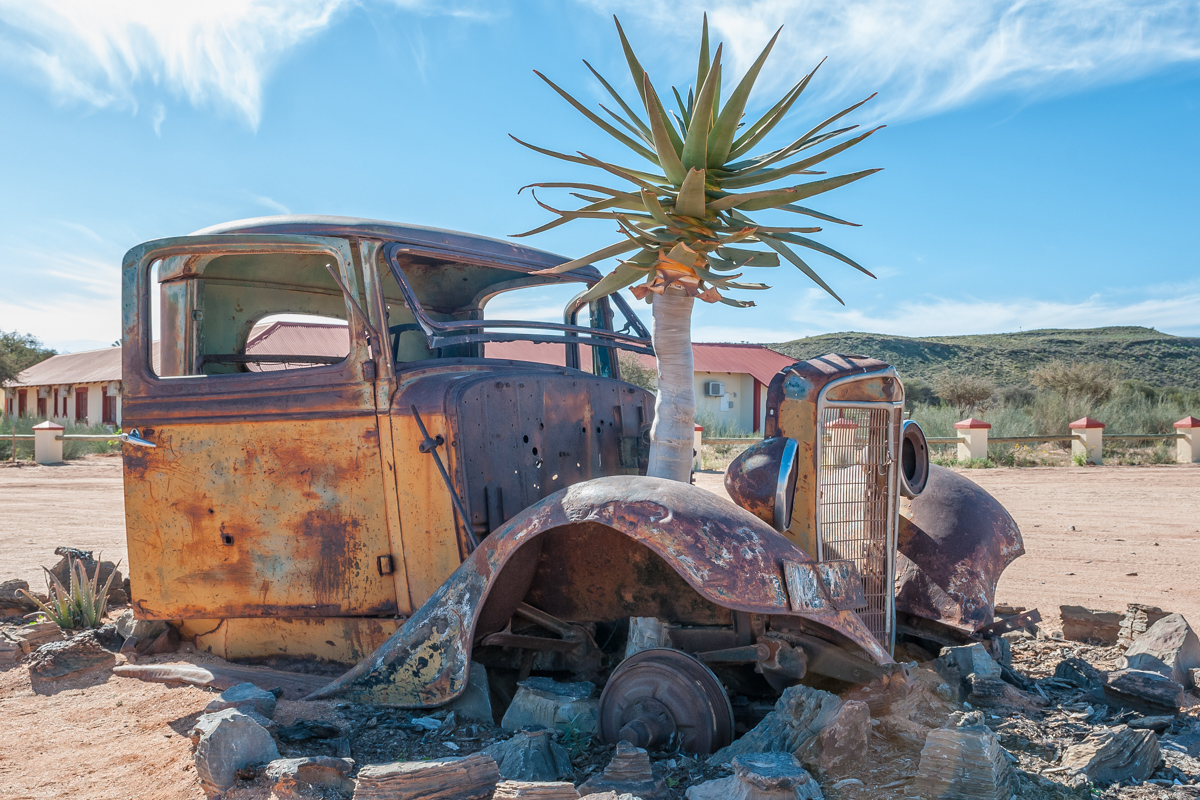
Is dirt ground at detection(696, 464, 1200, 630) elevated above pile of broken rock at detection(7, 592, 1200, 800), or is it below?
below

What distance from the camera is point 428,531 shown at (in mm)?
3422

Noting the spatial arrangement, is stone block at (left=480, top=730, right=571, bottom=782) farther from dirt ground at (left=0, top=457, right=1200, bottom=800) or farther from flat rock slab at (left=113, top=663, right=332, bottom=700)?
flat rock slab at (left=113, top=663, right=332, bottom=700)

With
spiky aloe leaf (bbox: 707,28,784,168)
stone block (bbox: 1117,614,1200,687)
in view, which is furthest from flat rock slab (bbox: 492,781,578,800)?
stone block (bbox: 1117,614,1200,687)

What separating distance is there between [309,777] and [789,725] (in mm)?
1411

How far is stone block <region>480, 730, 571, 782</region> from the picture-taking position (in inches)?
97.6

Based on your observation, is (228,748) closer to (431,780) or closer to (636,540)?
(431,780)

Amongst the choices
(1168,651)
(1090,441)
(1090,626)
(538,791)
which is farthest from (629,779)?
(1090,441)

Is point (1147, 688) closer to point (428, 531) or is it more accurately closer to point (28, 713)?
point (428, 531)

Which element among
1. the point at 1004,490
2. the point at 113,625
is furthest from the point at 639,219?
the point at 1004,490

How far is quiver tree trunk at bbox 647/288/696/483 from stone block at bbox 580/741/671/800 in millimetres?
1168

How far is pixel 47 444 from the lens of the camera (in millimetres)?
18375

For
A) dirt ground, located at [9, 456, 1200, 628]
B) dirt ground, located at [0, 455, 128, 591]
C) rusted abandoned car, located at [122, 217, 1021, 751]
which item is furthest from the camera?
dirt ground, located at [0, 455, 128, 591]

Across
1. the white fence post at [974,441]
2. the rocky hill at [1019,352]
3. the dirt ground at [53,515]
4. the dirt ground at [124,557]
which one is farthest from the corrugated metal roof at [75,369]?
the rocky hill at [1019,352]

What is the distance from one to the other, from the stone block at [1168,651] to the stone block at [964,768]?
67.3 inches
